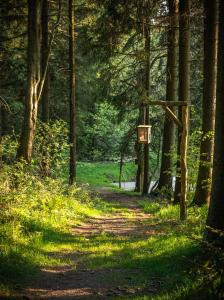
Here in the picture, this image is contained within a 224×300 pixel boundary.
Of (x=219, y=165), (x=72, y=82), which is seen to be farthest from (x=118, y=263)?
(x=72, y=82)

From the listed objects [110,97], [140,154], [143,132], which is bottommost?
[140,154]

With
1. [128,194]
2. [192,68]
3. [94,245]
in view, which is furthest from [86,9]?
[94,245]

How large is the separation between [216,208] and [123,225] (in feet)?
21.6

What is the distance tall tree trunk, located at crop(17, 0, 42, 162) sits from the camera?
13.2 m

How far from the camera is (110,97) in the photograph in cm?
2289

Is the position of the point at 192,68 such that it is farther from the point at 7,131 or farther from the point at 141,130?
the point at 7,131

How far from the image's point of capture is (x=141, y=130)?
554 inches

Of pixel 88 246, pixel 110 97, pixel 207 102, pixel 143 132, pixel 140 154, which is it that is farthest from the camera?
pixel 140 154

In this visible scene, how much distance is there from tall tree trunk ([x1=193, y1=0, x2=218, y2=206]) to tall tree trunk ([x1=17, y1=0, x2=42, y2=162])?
5.02m

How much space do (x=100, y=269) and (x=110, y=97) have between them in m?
15.7

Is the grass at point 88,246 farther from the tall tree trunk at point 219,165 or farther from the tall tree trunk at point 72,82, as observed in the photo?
the tall tree trunk at point 72,82

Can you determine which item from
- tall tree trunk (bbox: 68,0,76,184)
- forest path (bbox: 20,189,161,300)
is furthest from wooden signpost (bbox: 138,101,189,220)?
tall tree trunk (bbox: 68,0,76,184)

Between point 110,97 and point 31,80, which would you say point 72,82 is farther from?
point 31,80

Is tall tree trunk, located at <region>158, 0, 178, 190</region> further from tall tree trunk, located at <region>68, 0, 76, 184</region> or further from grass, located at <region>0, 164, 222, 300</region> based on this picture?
grass, located at <region>0, 164, 222, 300</region>
